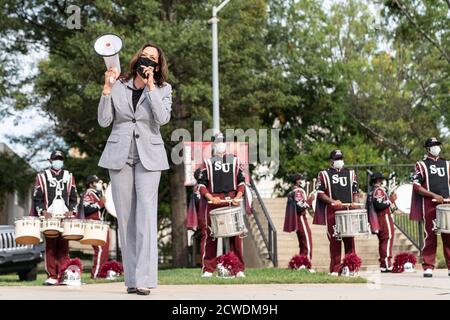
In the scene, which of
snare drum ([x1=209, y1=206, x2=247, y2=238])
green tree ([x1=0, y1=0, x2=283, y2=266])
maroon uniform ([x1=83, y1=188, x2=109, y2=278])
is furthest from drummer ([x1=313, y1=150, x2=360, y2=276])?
green tree ([x1=0, y1=0, x2=283, y2=266])

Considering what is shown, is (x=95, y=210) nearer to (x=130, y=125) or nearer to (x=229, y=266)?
(x=229, y=266)

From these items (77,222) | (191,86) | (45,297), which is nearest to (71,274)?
(77,222)

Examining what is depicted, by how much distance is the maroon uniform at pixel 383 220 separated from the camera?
723 inches

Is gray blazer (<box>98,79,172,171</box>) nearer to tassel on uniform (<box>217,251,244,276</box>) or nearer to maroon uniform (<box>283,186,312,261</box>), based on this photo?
tassel on uniform (<box>217,251,244,276</box>)

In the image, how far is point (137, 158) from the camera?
852 centimetres

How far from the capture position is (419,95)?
39.0 meters

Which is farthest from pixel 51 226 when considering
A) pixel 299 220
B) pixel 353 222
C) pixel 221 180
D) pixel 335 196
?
pixel 299 220

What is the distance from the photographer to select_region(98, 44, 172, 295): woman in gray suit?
841cm

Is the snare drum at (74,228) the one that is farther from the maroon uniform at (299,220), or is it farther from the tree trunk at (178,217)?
the tree trunk at (178,217)

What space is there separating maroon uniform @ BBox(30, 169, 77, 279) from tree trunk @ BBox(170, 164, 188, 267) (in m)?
17.2

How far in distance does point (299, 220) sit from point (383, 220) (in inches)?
65.7

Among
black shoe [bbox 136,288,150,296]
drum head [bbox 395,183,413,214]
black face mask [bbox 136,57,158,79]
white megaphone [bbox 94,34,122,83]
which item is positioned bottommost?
black shoe [bbox 136,288,150,296]
